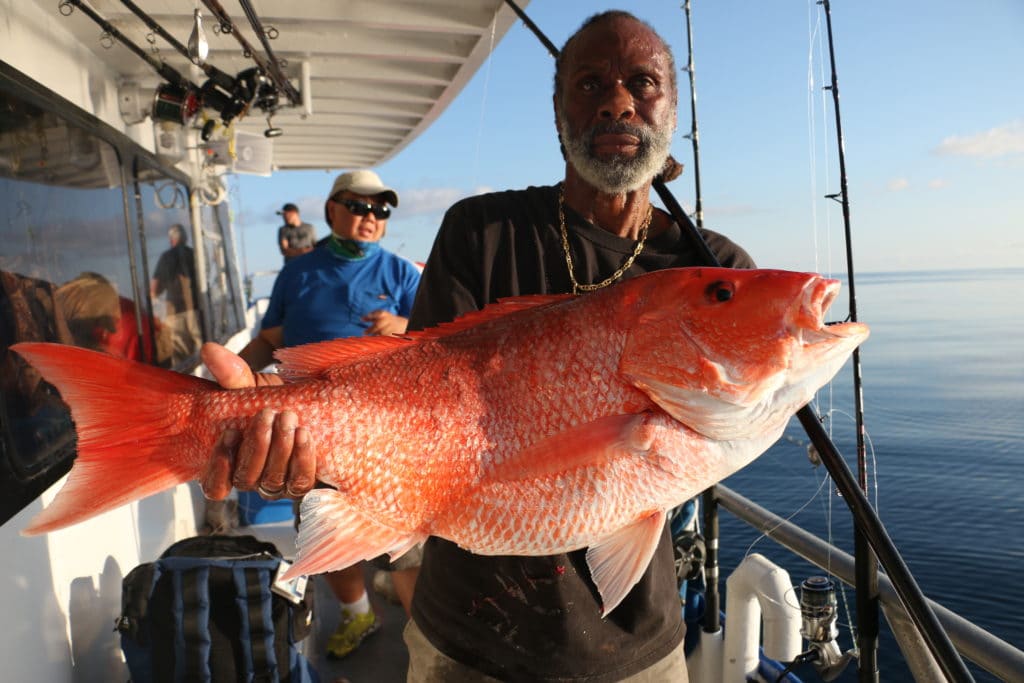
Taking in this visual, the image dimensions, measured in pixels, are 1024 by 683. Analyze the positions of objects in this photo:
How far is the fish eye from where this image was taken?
133 cm

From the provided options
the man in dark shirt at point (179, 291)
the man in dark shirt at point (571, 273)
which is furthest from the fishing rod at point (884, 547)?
the man in dark shirt at point (179, 291)

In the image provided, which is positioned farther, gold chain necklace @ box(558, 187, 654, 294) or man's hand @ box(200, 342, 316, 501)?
gold chain necklace @ box(558, 187, 654, 294)

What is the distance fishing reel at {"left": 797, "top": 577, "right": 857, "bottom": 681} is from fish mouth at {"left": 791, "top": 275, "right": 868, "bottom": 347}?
159 cm

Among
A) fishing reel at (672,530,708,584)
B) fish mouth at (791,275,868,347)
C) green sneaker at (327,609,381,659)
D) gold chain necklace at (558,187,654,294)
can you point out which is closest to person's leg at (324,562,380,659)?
green sneaker at (327,609,381,659)

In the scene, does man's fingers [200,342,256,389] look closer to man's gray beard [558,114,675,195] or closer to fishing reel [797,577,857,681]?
man's gray beard [558,114,675,195]

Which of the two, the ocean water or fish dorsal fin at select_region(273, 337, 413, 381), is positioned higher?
fish dorsal fin at select_region(273, 337, 413, 381)

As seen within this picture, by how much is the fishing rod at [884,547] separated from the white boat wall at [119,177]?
100 inches

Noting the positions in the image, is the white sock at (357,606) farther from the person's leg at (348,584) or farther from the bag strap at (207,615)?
the bag strap at (207,615)

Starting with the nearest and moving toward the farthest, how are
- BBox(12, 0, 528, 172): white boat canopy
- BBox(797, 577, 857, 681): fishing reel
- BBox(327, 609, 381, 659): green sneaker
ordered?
BBox(797, 577, 857, 681): fishing reel, BBox(327, 609, 381, 659): green sneaker, BBox(12, 0, 528, 172): white boat canopy

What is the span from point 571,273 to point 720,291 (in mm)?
513

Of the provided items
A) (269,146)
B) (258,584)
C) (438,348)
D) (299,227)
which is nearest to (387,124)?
(269,146)

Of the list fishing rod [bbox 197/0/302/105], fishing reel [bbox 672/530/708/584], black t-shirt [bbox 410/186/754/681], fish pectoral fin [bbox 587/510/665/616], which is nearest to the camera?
fish pectoral fin [bbox 587/510/665/616]

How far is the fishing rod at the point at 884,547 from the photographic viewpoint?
1.39 metres

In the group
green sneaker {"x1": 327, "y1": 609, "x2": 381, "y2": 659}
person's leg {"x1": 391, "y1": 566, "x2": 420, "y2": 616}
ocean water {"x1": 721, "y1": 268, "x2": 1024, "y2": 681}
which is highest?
person's leg {"x1": 391, "y1": 566, "x2": 420, "y2": 616}
